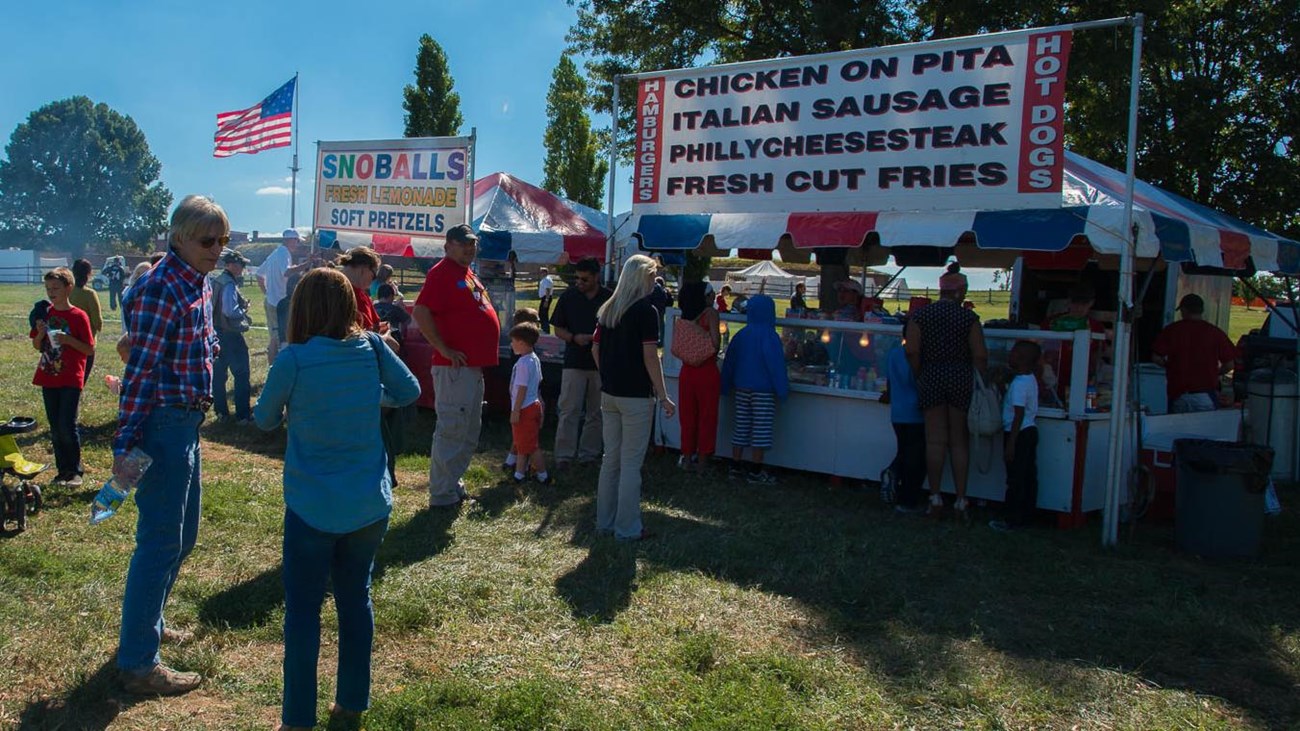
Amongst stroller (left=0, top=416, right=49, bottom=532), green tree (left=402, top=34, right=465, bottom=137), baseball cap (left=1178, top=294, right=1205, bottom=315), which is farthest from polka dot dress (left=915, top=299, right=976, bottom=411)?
green tree (left=402, top=34, right=465, bottom=137)

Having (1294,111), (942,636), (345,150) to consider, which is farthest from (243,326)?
(1294,111)

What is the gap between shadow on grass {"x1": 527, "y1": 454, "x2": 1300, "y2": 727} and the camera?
4.78 meters

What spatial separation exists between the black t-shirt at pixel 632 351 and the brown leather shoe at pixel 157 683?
3.02 m

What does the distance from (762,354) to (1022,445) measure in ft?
7.67

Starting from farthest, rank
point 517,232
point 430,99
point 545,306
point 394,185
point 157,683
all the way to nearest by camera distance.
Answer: point 430,99
point 545,306
point 517,232
point 394,185
point 157,683

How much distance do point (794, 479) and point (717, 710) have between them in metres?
5.07

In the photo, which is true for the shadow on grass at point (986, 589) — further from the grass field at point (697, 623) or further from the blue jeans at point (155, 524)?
the blue jeans at point (155, 524)

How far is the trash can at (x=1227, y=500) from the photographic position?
6.76 meters

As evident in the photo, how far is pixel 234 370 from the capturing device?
10.0 meters

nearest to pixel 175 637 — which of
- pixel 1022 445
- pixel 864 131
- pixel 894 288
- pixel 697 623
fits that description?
pixel 697 623

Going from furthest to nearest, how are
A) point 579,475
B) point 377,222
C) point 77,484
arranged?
point 377,222, point 579,475, point 77,484

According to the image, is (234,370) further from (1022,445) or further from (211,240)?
(1022,445)

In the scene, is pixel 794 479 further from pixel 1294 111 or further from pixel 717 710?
pixel 1294 111

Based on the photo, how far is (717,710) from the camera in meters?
4.07
